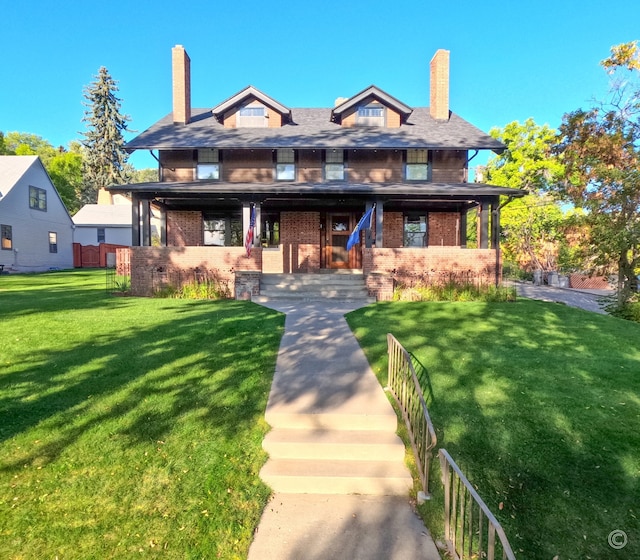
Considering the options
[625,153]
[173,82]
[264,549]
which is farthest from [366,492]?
[173,82]

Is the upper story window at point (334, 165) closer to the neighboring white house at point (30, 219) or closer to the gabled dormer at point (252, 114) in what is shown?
the gabled dormer at point (252, 114)

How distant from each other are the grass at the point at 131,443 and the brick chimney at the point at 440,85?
15919mm

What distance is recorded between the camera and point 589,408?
4320 mm

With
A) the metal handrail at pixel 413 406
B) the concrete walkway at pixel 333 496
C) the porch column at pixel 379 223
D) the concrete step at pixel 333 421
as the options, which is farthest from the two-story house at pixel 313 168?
the concrete step at pixel 333 421

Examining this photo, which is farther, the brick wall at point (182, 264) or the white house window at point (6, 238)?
the white house window at point (6, 238)

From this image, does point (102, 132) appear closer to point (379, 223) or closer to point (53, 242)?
point (53, 242)

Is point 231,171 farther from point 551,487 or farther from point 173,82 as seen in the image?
point 551,487

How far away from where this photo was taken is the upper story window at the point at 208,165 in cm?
1619

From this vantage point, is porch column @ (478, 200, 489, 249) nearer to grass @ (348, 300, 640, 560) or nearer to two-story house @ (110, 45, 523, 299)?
two-story house @ (110, 45, 523, 299)

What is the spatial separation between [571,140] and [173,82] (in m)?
16.9

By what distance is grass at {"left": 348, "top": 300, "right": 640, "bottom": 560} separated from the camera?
2.84 m

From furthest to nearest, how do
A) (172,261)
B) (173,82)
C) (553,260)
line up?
1. (553,260)
2. (173,82)
3. (172,261)

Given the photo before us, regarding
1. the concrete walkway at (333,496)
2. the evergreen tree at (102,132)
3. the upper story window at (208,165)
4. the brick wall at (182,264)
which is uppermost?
the evergreen tree at (102,132)

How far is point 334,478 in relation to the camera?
336 centimetres
